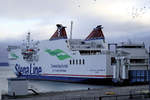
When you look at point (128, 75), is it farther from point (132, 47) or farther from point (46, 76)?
point (46, 76)

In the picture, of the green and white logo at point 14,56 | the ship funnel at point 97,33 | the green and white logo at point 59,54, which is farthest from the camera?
the green and white logo at point 14,56

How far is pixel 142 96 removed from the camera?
2105 centimetres

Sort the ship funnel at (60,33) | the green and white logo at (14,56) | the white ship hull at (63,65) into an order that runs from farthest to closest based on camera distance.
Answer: the green and white logo at (14,56) < the ship funnel at (60,33) < the white ship hull at (63,65)

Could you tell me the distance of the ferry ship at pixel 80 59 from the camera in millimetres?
45125

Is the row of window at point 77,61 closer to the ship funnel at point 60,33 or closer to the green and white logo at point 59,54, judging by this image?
the green and white logo at point 59,54

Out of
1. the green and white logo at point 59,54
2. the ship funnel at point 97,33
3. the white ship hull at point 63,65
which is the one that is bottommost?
the white ship hull at point 63,65

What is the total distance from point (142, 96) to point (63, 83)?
3311cm

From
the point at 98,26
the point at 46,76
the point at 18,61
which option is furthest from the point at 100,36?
the point at 18,61

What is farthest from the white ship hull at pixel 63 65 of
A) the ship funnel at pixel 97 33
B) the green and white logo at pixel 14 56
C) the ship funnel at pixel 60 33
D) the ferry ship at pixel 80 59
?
the ship funnel at pixel 97 33

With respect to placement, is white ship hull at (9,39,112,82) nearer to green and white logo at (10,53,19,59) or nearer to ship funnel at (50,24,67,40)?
green and white logo at (10,53,19,59)

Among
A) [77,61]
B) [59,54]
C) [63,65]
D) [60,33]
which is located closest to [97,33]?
[60,33]

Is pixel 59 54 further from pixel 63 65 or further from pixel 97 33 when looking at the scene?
pixel 97 33

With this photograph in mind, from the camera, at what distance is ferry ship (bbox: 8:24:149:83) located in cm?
4512

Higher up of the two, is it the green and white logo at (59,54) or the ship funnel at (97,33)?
the ship funnel at (97,33)
